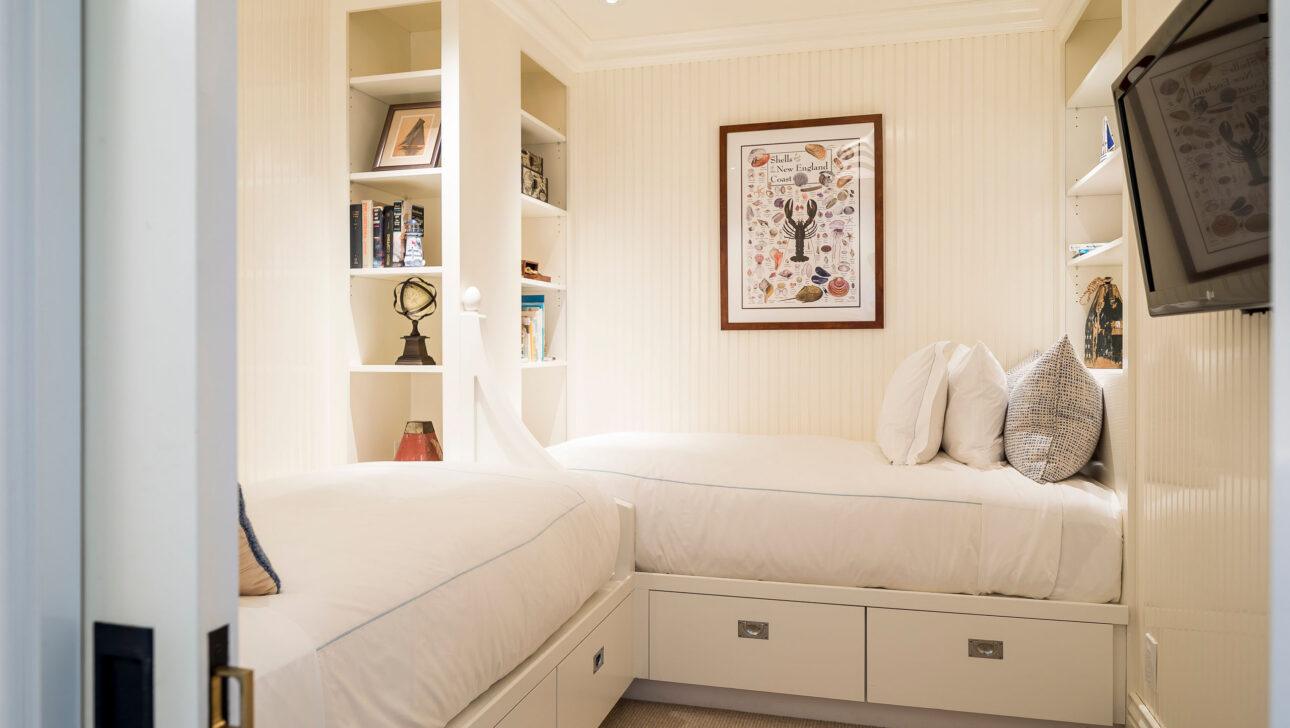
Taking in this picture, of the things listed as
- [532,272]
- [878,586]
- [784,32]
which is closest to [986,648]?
[878,586]

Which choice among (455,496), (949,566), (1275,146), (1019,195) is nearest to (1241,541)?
(949,566)

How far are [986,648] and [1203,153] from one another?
146 cm

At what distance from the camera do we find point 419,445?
102 inches

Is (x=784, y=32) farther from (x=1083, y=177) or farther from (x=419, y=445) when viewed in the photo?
(x=419, y=445)

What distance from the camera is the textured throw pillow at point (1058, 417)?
7.37 ft

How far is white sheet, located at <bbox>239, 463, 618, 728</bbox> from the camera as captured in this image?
1.02 meters

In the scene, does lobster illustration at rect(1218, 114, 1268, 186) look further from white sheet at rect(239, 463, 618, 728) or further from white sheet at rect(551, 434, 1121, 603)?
white sheet at rect(239, 463, 618, 728)

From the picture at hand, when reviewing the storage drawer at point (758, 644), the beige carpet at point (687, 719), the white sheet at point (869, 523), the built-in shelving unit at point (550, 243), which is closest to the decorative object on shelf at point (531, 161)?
the built-in shelving unit at point (550, 243)

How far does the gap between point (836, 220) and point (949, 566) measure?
159 centimetres

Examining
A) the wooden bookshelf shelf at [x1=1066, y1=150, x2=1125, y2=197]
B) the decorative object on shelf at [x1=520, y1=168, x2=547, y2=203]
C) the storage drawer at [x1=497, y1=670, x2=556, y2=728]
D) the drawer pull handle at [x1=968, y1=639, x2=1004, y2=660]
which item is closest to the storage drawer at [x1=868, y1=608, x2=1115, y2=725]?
the drawer pull handle at [x1=968, y1=639, x2=1004, y2=660]

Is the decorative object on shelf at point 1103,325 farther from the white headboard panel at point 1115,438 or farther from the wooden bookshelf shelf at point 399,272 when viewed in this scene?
the wooden bookshelf shelf at point 399,272

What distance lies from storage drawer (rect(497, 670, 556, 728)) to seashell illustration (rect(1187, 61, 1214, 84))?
1.59 meters

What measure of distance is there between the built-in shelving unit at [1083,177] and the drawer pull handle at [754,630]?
1648 millimetres

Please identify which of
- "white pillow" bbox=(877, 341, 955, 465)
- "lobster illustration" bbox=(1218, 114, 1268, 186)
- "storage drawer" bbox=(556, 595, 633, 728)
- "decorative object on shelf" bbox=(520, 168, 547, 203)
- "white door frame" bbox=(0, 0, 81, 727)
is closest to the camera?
"white door frame" bbox=(0, 0, 81, 727)
